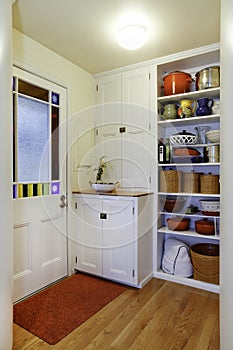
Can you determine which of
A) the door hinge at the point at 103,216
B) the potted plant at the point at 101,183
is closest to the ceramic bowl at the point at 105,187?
the potted plant at the point at 101,183

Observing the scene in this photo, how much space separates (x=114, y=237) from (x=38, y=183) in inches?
37.8

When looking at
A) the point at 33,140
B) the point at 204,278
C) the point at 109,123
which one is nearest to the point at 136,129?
the point at 109,123

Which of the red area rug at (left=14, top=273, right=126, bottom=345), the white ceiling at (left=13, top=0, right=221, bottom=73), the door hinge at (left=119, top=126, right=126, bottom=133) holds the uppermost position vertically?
the white ceiling at (left=13, top=0, right=221, bottom=73)

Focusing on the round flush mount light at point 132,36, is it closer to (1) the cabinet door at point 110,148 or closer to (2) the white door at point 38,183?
(2) the white door at point 38,183

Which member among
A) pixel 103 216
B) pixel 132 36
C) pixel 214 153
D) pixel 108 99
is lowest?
pixel 103 216

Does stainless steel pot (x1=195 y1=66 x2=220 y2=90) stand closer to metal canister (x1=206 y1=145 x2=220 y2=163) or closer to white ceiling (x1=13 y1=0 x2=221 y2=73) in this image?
white ceiling (x1=13 y1=0 x2=221 y2=73)

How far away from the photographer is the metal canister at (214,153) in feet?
7.66

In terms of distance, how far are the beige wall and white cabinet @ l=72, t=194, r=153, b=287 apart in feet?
1.44

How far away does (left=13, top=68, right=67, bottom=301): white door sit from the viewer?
83.8 inches

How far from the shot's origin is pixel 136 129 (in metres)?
2.75

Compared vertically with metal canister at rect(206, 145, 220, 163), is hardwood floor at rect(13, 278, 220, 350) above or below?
below

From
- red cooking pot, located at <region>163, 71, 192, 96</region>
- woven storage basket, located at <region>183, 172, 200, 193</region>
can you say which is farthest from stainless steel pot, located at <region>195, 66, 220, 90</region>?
woven storage basket, located at <region>183, 172, 200, 193</region>

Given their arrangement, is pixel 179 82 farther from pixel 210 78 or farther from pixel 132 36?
pixel 132 36
